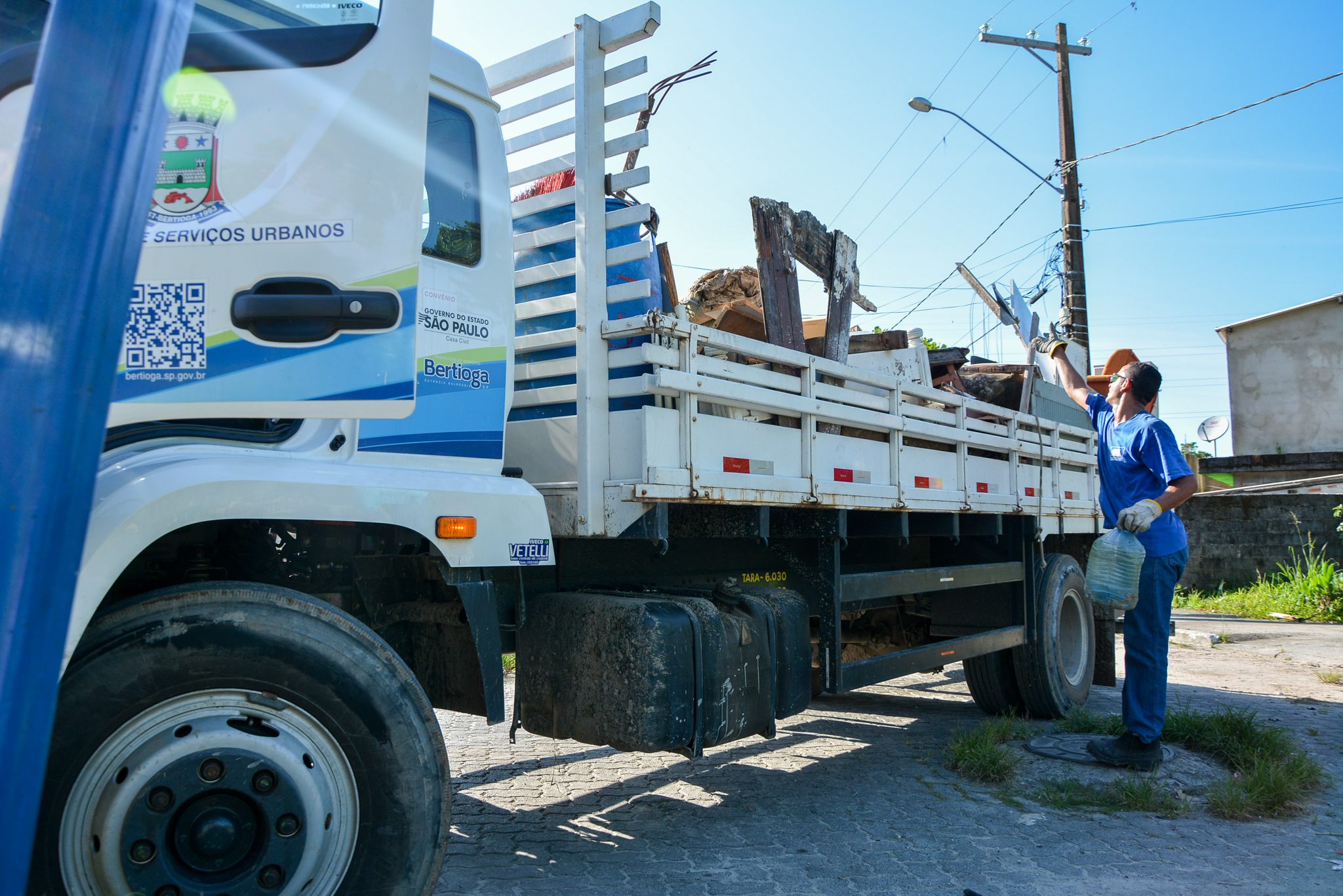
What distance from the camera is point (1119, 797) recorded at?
14.7 ft

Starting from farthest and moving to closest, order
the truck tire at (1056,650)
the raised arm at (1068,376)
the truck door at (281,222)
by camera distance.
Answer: the truck tire at (1056,650) → the raised arm at (1068,376) → the truck door at (281,222)

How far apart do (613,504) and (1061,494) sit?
4.51 meters

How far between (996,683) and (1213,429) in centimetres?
1684

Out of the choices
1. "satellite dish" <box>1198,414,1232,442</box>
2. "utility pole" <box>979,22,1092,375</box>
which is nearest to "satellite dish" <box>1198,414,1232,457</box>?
"satellite dish" <box>1198,414,1232,442</box>

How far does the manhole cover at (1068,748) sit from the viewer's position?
5.05 meters

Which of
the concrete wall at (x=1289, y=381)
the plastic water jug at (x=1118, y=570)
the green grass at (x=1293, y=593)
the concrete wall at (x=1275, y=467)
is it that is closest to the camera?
the plastic water jug at (x=1118, y=570)

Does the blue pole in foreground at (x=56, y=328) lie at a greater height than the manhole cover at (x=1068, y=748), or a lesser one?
greater

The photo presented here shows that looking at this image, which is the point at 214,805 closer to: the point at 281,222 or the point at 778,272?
the point at 281,222

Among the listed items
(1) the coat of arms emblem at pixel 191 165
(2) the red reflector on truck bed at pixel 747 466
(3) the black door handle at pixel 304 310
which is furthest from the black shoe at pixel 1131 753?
(1) the coat of arms emblem at pixel 191 165

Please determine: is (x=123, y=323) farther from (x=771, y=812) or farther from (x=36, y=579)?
(x=771, y=812)

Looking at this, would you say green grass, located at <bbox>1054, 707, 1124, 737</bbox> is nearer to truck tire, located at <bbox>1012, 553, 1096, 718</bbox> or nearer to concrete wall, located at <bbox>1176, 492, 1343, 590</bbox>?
truck tire, located at <bbox>1012, 553, 1096, 718</bbox>

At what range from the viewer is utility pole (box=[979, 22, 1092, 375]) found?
47.3 feet

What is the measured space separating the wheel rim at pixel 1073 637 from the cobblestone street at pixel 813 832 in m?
1.51

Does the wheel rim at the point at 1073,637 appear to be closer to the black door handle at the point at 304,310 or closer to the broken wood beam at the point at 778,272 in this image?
the broken wood beam at the point at 778,272
